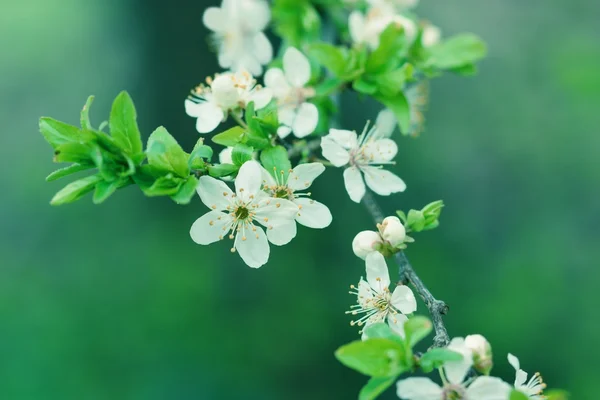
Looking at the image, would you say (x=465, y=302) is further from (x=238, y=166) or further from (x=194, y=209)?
(x=238, y=166)

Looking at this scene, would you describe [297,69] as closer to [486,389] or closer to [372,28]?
[372,28]

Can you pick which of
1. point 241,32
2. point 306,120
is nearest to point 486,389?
point 306,120

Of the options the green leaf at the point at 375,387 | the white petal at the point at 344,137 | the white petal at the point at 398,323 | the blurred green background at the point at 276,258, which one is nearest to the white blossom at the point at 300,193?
the white petal at the point at 344,137

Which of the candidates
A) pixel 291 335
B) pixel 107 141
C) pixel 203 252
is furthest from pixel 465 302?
pixel 107 141

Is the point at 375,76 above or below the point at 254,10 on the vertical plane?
below

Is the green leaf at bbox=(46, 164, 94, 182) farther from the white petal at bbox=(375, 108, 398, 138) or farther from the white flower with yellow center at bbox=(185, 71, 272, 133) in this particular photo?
the white petal at bbox=(375, 108, 398, 138)

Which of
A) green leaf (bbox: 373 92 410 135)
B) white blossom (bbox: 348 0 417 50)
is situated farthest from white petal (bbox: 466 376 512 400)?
white blossom (bbox: 348 0 417 50)
